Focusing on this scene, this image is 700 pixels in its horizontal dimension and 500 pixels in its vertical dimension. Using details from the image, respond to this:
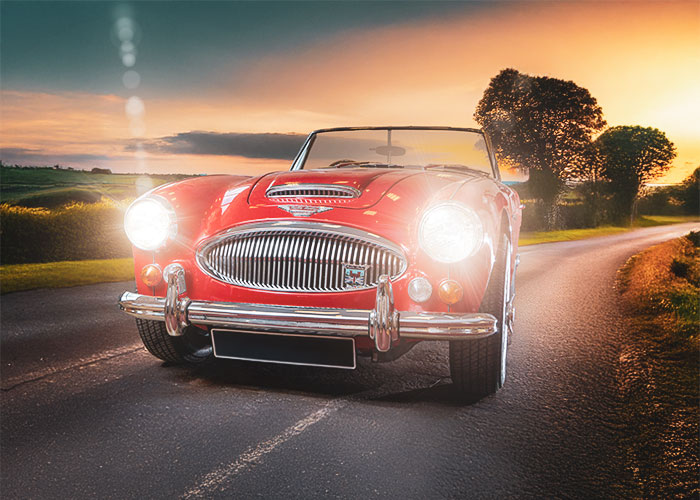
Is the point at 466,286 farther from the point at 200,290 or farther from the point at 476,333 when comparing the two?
the point at 200,290

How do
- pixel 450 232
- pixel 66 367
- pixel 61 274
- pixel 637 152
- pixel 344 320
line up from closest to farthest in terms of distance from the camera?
pixel 344 320 → pixel 450 232 → pixel 66 367 → pixel 61 274 → pixel 637 152

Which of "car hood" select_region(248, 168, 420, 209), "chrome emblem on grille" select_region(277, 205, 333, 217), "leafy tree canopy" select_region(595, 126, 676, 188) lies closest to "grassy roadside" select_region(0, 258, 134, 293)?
"car hood" select_region(248, 168, 420, 209)

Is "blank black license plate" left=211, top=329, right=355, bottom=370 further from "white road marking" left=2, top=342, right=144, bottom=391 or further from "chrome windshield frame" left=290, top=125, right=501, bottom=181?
"chrome windshield frame" left=290, top=125, right=501, bottom=181

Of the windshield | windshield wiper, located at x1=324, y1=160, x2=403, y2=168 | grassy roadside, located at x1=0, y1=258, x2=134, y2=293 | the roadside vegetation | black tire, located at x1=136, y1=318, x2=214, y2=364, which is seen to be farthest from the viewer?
the roadside vegetation

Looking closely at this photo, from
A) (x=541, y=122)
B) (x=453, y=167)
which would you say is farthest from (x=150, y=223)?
(x=541, y=122)

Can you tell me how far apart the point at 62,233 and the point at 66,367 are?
843 centimetres

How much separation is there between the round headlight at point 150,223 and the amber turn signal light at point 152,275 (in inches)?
4.8

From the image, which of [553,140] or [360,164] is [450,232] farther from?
[553,140]

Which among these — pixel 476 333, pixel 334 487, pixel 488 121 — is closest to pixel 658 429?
pixel 476 333

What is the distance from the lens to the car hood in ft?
9.41

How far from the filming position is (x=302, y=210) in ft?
9.37

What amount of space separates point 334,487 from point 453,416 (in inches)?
37.9

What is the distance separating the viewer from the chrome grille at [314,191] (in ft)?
9.52

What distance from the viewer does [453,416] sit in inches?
111
